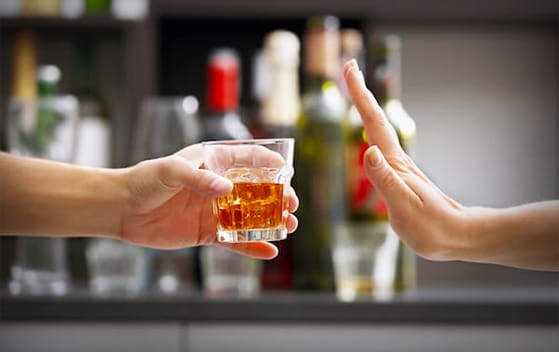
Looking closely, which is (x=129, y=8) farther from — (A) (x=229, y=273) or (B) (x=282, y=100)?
(A) (x=229, y=273)

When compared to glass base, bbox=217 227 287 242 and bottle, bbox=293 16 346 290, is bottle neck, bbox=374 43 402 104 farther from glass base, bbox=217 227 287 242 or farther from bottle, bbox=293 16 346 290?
glass base, bbox=217 227 287 242

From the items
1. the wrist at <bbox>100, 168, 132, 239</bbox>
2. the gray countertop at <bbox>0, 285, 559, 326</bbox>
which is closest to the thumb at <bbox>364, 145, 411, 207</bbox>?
the wrist at <bbox>100, 168, 132, 239</bbox>

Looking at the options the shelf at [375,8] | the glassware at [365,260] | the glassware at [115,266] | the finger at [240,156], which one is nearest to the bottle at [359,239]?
the glassware at [365,260]

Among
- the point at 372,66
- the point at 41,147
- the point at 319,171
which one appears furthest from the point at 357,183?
the point at 41,147

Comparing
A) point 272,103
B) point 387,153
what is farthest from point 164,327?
point 387,153

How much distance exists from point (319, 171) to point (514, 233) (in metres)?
0.80

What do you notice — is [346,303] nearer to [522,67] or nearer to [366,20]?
[366,20]

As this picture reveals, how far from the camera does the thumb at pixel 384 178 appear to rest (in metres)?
0.60

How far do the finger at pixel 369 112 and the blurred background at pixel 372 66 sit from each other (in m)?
1.05

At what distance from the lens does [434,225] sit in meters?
0.62

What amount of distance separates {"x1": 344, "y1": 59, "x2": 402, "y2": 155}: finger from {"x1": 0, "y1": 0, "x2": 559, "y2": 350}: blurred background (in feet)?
3.45

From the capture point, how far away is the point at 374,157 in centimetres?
60

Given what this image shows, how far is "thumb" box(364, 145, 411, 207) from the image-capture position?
23.5 inches

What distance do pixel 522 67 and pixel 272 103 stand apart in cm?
99
